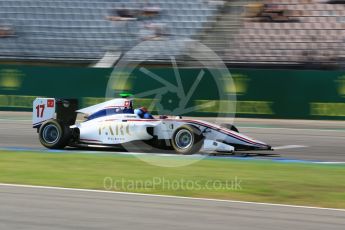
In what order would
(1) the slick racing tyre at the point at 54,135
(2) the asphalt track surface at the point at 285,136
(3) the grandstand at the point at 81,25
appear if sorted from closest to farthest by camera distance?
(2) the asphalt track surface at the point at 285,136, (1) the slick racing tyre at the point at 54,135, (3) the grandstand at the point at 81,25

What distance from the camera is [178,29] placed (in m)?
24.6

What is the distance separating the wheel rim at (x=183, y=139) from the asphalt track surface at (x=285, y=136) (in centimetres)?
103

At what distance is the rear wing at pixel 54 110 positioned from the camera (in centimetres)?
1283

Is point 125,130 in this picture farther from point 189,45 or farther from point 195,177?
point 189,45

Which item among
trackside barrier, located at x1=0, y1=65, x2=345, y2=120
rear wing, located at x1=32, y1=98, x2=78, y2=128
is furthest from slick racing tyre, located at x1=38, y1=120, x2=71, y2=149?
trackside barrier, located at x1=0, y1=65, x2=345, y2=120

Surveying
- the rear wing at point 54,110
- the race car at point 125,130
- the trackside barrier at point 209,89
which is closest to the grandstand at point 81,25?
the trackside barrier at point 209,89

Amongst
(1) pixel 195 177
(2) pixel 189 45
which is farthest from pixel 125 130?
(2) pixel 189 45

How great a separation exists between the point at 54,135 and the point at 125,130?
1476mm

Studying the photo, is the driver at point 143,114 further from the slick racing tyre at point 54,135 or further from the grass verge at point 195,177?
the slick racing tyre at point 54,135

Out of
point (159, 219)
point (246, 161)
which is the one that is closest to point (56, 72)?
point (246, 161)

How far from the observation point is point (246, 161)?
1114 centimetres

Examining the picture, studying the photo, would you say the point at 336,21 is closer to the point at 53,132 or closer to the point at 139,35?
the point at 139,35

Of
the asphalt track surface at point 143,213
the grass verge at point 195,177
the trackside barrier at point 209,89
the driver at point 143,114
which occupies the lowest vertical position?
the asphalt track surface at point 143,213

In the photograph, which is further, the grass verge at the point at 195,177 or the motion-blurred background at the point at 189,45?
the motion-blurred background at the point at 189,45
